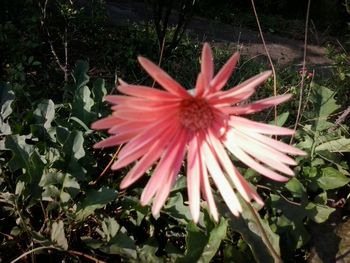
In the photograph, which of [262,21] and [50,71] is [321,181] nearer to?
[50,71]

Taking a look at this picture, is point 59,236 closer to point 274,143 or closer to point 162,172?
point 162,172

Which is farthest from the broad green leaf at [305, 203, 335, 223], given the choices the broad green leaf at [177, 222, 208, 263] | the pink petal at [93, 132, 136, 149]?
the pink petal at [93, 132, 136, 149]

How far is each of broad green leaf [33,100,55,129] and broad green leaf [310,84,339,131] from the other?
108 centimetres

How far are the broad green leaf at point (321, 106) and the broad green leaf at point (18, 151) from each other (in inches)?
46.3

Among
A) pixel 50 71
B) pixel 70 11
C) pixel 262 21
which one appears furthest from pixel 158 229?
pixel 262 21

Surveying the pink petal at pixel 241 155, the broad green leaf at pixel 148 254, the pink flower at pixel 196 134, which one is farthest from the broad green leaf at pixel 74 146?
the pink petal at pixel 241 155

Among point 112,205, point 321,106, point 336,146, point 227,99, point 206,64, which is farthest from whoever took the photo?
point 321,106

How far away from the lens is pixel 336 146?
6.96 ft

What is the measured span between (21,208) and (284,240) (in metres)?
0.92

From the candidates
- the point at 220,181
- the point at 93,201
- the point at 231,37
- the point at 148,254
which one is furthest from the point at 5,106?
the point at 231,37

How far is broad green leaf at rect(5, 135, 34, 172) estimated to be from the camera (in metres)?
1.77

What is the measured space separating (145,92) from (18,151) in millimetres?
810

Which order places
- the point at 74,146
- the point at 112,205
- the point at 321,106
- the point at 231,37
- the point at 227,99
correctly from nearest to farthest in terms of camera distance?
the point at 227,99 < the point at 74,146 < the point at 112,205 < the point at 321,106 < the point at 231,37

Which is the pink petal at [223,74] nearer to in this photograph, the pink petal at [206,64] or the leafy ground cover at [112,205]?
the pink petal at [206,64]
